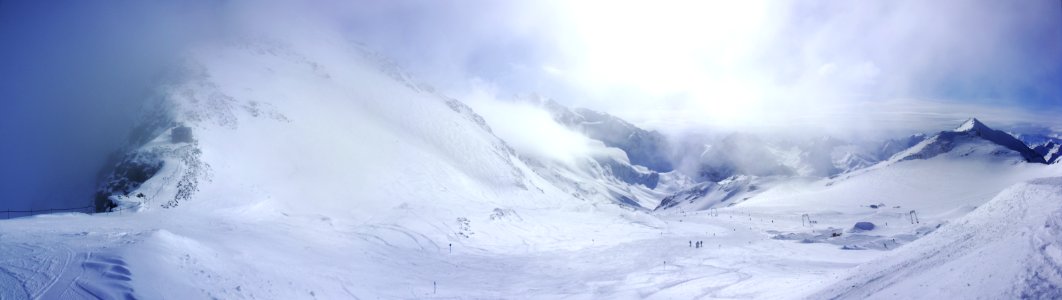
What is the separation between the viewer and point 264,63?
333ft

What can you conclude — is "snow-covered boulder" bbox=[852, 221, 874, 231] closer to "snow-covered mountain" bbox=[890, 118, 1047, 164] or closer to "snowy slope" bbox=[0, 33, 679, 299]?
"snowy slope" bbox=[0, 33, 679, 299]

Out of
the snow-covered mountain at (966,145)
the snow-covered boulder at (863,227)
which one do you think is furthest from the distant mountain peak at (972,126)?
the snow-covered boulder at (863,227)

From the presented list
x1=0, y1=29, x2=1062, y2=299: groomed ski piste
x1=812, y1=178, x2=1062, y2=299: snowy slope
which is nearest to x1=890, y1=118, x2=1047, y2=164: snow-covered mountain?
x1=0, y1=29, x2=1062, y2=299: groomed ski piste

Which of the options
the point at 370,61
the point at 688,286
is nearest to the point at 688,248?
the point at 688,286

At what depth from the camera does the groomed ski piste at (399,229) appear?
68.8ft

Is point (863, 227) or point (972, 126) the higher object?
point (972, 126)

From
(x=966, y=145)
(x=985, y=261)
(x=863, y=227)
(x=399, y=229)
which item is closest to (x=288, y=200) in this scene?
(x=399, y=229)

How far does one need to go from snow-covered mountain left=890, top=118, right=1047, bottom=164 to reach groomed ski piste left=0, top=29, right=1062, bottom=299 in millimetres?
28052

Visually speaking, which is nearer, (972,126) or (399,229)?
(399,229)

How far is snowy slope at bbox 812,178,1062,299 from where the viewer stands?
1301 centimetres

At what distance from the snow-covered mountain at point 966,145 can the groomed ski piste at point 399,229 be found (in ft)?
92.0

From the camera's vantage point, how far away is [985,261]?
592 inches

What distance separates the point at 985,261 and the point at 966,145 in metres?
188

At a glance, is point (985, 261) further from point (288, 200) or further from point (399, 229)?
point (288, 200)
